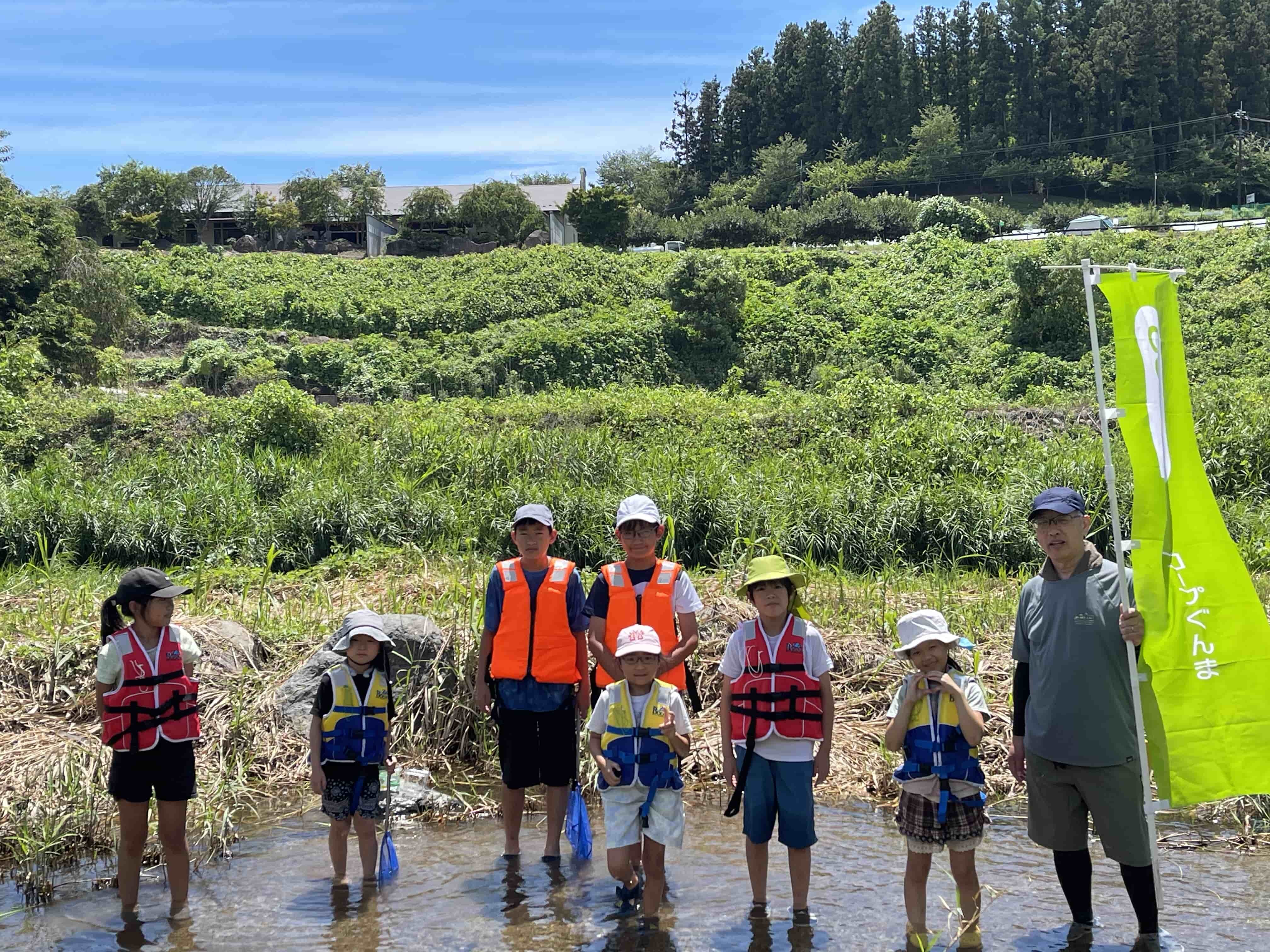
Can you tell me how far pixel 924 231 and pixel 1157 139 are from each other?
136ft

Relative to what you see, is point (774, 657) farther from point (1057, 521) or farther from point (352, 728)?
point (352, 728)

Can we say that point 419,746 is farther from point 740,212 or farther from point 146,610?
point 740,212

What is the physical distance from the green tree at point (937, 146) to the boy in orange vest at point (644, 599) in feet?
215

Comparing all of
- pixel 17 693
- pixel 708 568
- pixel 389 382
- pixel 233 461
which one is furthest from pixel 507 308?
pixel 17 693

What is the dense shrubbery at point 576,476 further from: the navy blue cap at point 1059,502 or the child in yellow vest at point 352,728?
the navy blue cap at point 1059,502

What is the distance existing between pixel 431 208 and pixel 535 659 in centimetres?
4466

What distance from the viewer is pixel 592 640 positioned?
5.12 meters

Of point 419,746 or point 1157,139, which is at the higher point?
point 1157,139

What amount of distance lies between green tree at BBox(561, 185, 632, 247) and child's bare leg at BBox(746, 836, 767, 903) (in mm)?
39360

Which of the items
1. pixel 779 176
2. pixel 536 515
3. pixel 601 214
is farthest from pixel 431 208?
pixel 536 515

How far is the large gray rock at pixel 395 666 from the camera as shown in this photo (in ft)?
22.1

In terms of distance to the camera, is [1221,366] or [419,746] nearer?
[419,746]

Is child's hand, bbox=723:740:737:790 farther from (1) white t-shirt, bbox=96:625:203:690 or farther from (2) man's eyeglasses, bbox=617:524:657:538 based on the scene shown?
(1) white t-shirt, bbox=96:625:203:690

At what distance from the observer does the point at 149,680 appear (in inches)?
180
